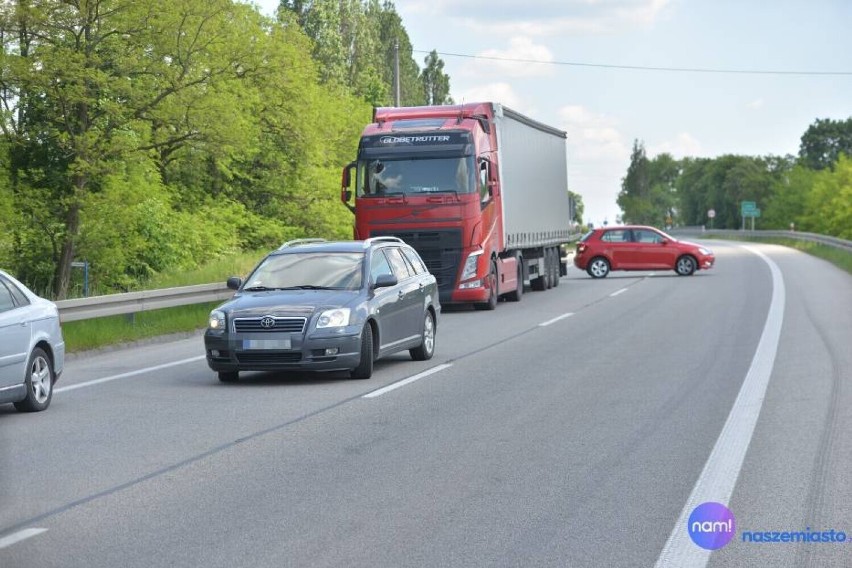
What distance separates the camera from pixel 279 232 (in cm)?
5269

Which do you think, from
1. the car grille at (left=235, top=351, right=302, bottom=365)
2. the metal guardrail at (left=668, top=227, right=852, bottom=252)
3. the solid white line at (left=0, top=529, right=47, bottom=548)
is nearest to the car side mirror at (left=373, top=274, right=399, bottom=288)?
the car grille at (left=235, top=351, right=302, bottom=365)

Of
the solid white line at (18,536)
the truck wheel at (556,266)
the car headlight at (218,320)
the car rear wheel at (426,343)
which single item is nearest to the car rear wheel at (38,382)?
the car headlight at (218,320)

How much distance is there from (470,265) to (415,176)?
6.43 feet

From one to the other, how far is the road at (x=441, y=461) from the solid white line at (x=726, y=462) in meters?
0.03

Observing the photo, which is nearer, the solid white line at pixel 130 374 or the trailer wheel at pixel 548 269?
the solid white line at pixel 130 374

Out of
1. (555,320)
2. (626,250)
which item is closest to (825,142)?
(626,250)

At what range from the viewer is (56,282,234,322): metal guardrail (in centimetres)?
1852

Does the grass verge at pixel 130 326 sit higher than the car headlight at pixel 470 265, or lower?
lower

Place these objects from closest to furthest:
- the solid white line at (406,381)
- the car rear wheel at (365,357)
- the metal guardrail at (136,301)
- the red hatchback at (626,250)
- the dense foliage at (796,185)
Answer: the solid white line at (406,381), the car rear wheel at (365,357), the metal guardrail at (136,301), the red hatchback at (626,250), the dense foliage at (796,185)

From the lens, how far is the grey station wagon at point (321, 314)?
13.7m

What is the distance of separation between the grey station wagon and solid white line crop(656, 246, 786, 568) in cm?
389

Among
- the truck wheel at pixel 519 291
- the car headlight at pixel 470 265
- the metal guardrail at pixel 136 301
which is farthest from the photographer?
the truck wheel at pixel 519 291

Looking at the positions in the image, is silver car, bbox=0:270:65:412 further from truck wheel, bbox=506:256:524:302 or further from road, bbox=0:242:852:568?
truck wheel, bbox=506:256:524:302

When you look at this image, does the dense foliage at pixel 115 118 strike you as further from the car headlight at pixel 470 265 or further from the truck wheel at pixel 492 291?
the car headlight at pixel 470 265
